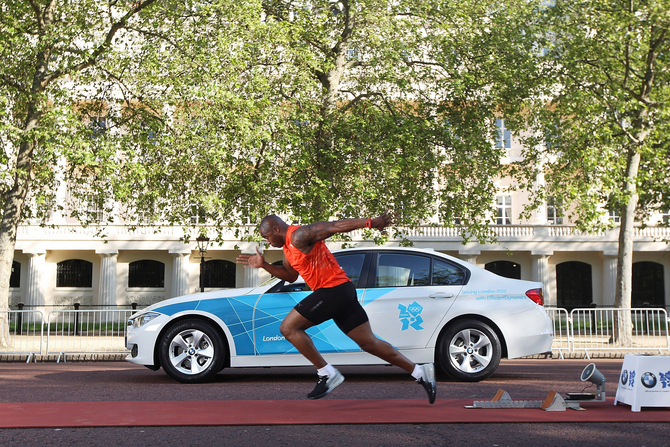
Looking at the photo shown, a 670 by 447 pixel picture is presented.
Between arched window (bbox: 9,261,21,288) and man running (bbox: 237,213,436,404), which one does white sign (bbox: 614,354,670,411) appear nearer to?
man running (bbox: 237,213,436,404)

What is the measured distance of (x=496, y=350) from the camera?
8938mm

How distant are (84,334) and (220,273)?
25.8 m

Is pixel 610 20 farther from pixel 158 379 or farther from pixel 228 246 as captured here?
pixel 228 246

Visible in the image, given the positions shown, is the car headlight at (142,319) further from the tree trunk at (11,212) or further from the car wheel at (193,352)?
the tree trunk at (11,212)

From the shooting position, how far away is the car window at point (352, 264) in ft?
30.2

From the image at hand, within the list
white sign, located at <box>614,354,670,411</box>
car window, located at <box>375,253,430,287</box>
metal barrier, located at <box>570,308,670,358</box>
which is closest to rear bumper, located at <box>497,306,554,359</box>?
car window, located at <box>375,253,430,287</box>

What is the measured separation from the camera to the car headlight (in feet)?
30.1

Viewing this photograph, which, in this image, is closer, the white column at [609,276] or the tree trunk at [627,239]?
the tree trunk at [627,239]

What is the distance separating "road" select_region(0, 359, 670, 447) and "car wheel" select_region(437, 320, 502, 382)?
0.18 metres

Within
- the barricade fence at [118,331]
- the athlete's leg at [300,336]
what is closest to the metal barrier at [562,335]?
the barricade fence at [118,331]

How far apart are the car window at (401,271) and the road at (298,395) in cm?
131

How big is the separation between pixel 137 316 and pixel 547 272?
108 feet

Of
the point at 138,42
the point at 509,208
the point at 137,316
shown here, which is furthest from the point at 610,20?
the point at 509,208

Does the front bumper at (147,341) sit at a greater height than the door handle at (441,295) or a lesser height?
lesser
